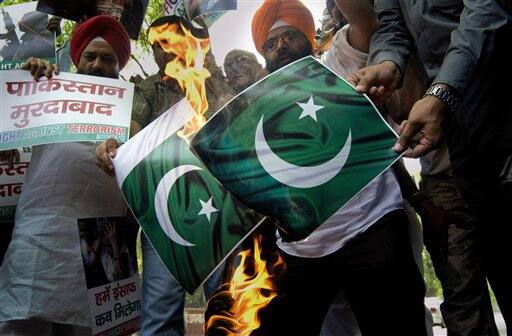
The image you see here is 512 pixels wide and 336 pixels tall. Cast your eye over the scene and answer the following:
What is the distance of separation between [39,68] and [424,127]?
6.77 feet

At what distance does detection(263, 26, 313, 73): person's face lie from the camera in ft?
7.98

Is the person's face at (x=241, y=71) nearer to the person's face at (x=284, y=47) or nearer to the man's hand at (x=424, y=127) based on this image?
the person's face at (x=284, y=47)

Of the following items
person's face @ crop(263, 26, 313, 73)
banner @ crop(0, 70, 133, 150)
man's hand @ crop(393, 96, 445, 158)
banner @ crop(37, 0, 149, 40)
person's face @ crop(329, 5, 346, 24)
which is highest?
banner @ crop(37, 0, 149, 40)

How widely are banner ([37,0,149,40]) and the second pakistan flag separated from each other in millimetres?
2068

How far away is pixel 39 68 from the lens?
→ 8.86 ft

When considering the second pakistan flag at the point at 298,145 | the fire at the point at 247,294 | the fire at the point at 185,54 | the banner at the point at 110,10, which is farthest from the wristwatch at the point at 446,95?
the banner at the point at 110,10

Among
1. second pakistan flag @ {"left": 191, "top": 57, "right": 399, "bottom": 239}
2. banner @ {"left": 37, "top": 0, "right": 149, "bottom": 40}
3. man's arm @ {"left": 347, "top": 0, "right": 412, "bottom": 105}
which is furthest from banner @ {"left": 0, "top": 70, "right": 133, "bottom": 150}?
man's arm @ {"left": 347, "top": 0, "right": 412, "bottom": 105}

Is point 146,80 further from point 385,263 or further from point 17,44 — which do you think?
point 385,263

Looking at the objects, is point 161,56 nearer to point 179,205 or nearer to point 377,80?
point 179,205

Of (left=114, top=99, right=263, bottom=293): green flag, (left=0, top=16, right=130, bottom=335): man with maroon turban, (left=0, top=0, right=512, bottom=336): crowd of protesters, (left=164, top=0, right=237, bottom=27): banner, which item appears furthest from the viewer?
(left=164, top=0, right=237, bottom=27): banner

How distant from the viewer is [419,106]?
1.44m


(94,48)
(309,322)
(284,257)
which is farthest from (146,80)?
(309,322)

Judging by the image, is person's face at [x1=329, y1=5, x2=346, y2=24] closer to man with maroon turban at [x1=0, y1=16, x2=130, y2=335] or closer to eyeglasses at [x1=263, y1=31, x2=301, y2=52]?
eyeglasses at [x1=263, y1=31, x2=301, y2=52]

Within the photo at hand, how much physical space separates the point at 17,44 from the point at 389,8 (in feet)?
7.59
